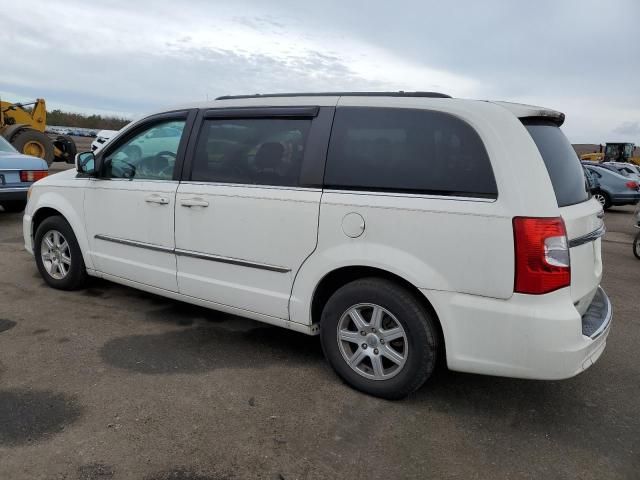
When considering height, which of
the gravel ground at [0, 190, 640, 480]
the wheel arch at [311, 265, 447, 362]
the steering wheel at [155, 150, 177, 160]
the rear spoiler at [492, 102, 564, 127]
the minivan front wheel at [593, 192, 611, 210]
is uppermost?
the rear spoiler at [492, 102, 564, 127]

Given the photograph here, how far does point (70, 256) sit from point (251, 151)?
2330mm

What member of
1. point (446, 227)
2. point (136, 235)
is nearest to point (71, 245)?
point (136, 235)

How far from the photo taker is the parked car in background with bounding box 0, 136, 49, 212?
26.5 feet

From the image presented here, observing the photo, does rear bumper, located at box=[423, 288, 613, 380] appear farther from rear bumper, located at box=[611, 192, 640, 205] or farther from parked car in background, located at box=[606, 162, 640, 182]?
parked car in background, located at box=[606, 162, 640, 182]

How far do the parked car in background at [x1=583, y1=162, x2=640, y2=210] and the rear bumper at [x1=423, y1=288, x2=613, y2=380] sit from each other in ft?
51.0

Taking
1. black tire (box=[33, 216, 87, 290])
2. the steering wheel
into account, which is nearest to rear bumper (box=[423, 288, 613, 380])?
the steering wheel

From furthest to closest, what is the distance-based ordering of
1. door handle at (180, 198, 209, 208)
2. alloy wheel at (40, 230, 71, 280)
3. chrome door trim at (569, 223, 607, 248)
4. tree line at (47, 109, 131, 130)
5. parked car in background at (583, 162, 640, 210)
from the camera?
tree line at (47, 109, 131, 130)
parked car in background at (583, 162, 640, 210)
alloy wheel at (40, 230, 71, 280)
door handle at (180, 198, 209, 208)
chrome door trim at (569, 223, 607, 248)

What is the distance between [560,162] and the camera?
120 inches

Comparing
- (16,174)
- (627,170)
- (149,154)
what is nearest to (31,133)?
(16,174)

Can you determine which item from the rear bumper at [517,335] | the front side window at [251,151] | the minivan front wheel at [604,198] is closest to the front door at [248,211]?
the front side window at [251,151]

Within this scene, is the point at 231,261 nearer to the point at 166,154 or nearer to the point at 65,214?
the point at 166,154

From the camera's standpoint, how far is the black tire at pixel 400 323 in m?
2.98

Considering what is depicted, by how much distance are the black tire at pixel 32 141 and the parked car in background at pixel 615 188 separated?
15873 millimetres

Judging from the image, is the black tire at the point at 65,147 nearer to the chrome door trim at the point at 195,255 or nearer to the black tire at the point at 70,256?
the black tire at the point at 70,256
